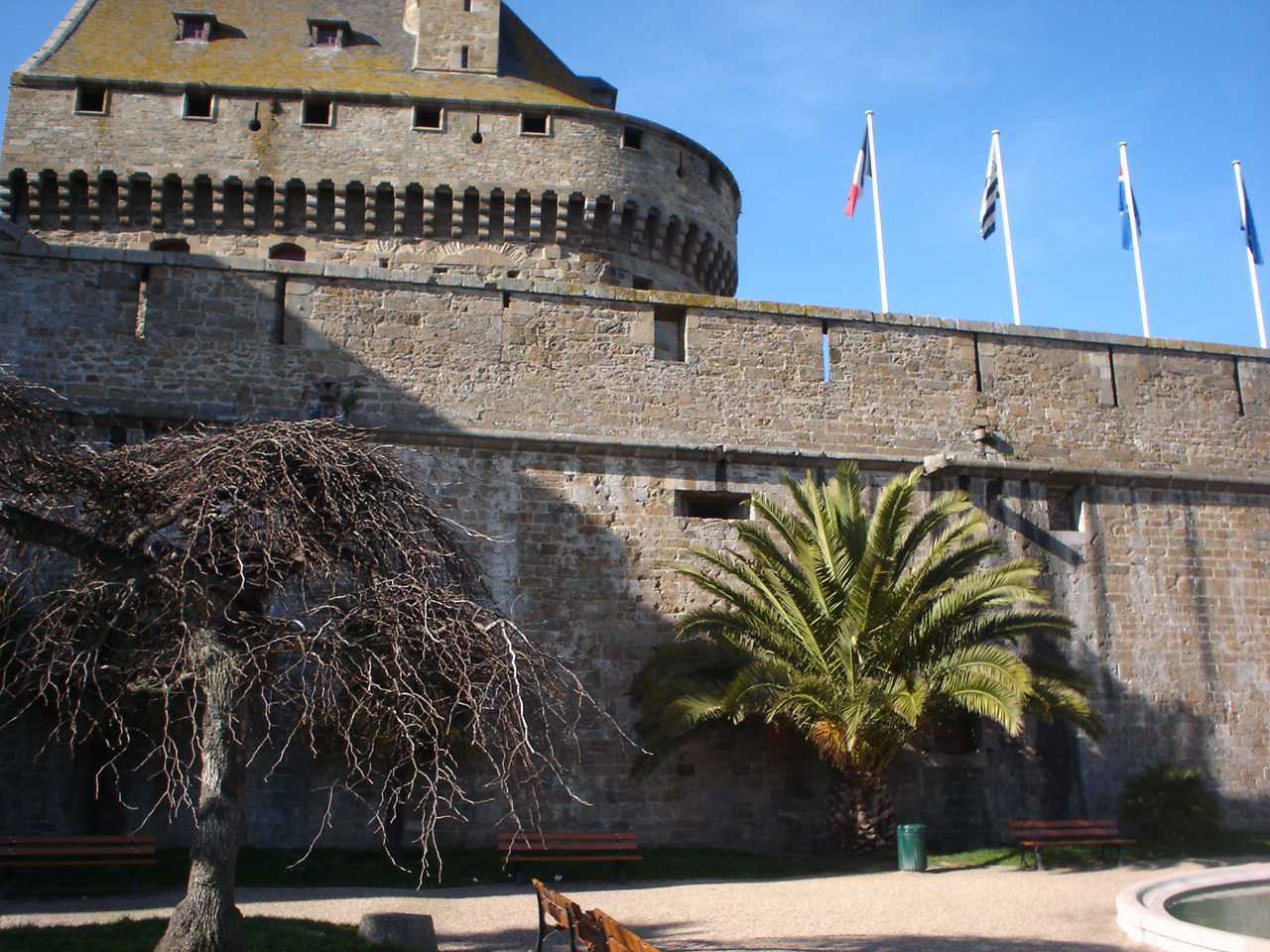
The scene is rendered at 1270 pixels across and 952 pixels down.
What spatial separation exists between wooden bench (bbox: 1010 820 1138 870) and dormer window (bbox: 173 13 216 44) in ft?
60.3

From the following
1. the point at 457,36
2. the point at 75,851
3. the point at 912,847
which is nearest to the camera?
the point at 75,851

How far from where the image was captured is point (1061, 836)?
1224 cm

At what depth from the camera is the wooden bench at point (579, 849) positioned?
1128cm

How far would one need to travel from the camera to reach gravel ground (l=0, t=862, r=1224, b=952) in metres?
8.82

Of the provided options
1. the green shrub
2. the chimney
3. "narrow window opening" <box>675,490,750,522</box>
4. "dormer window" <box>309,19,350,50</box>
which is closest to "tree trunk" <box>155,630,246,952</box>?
"narrow window opening" <box>675,490,750,522</box>

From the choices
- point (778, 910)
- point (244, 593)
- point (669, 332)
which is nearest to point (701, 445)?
point (669, 332)

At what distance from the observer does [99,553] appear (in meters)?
7.73

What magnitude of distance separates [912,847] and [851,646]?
1.95 m

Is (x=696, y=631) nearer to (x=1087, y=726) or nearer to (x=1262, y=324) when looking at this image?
(x=1087, y=726)

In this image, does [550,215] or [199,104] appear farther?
[550,215]

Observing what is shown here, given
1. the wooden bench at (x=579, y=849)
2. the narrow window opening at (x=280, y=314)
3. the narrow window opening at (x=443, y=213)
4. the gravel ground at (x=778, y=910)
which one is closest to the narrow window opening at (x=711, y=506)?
the wooden bench at (x=579, y=849)

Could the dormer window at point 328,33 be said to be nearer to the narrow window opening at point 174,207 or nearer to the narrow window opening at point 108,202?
the narrow window opening at point 174,207

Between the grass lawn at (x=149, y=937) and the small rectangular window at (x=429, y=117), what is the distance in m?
14.6

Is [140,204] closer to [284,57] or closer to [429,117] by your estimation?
[284,57]
